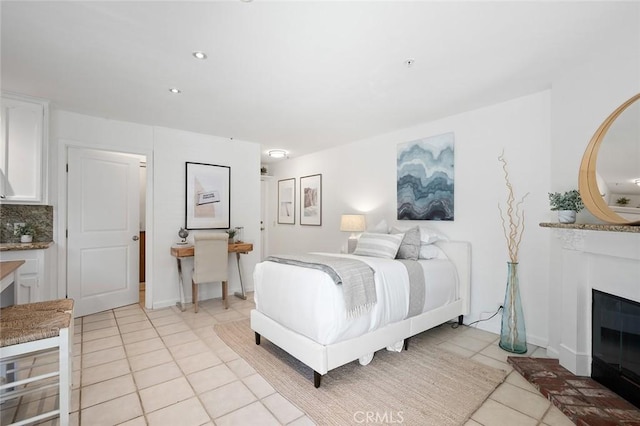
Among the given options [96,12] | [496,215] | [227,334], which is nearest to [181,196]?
[227,334]

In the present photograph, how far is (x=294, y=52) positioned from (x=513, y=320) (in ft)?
9.89

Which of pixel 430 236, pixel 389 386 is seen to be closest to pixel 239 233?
pixel 430 236

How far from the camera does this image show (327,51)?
2.10 m

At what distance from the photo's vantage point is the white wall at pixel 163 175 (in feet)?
11.2

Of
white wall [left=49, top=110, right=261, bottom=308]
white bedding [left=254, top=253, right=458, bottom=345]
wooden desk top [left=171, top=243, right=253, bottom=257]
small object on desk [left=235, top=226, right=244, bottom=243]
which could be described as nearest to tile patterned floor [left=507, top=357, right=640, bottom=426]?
white bedding [left=254, top=253, right=458, bottom=345]

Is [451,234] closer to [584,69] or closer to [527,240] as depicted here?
[527,240]

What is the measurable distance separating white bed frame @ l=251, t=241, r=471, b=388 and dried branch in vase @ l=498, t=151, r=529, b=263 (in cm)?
41

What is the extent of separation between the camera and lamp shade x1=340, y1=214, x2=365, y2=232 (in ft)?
14.0

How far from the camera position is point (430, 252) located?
128 inches

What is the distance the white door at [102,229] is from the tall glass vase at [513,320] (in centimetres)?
459

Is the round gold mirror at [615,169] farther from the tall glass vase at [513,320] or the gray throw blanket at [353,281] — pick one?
the gray throw blanket at [353,281]

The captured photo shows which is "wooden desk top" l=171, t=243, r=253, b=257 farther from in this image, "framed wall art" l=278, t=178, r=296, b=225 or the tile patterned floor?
the tile patterned floor

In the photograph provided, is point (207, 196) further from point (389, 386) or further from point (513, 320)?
point (513, 320)

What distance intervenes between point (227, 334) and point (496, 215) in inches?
123
